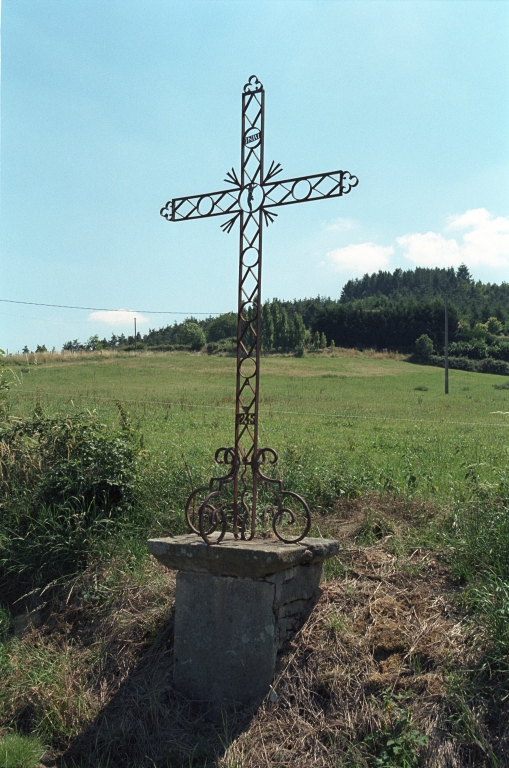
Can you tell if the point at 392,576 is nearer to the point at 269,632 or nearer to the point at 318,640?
the point at 318,640

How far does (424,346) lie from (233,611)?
125 ft

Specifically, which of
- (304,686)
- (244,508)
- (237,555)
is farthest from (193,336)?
(304,686)

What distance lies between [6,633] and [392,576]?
301cm

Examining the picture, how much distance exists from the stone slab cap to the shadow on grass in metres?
0.65

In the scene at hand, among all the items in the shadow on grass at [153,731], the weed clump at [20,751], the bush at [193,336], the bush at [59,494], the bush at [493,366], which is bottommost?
the weed clump at [20,751]

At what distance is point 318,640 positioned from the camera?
4027 millimetres

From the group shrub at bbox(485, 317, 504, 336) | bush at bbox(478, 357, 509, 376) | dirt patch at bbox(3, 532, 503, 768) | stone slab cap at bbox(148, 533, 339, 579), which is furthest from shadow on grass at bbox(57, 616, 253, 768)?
shrub at bbox(485, 317, 504, 336)

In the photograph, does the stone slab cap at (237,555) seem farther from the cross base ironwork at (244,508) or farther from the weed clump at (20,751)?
the weed clump at (20,751)

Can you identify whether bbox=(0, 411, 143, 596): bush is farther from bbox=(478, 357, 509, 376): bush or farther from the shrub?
the shrub

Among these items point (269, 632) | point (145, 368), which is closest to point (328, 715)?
point (269, 632)

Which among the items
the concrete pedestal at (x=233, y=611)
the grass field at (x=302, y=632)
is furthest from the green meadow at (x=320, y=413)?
the concrete pedestal at (x=233, y=611)

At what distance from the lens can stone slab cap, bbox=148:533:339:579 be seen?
3766 mm

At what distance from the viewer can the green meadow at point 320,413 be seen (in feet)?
21.7

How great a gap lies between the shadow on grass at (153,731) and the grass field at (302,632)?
1cm
